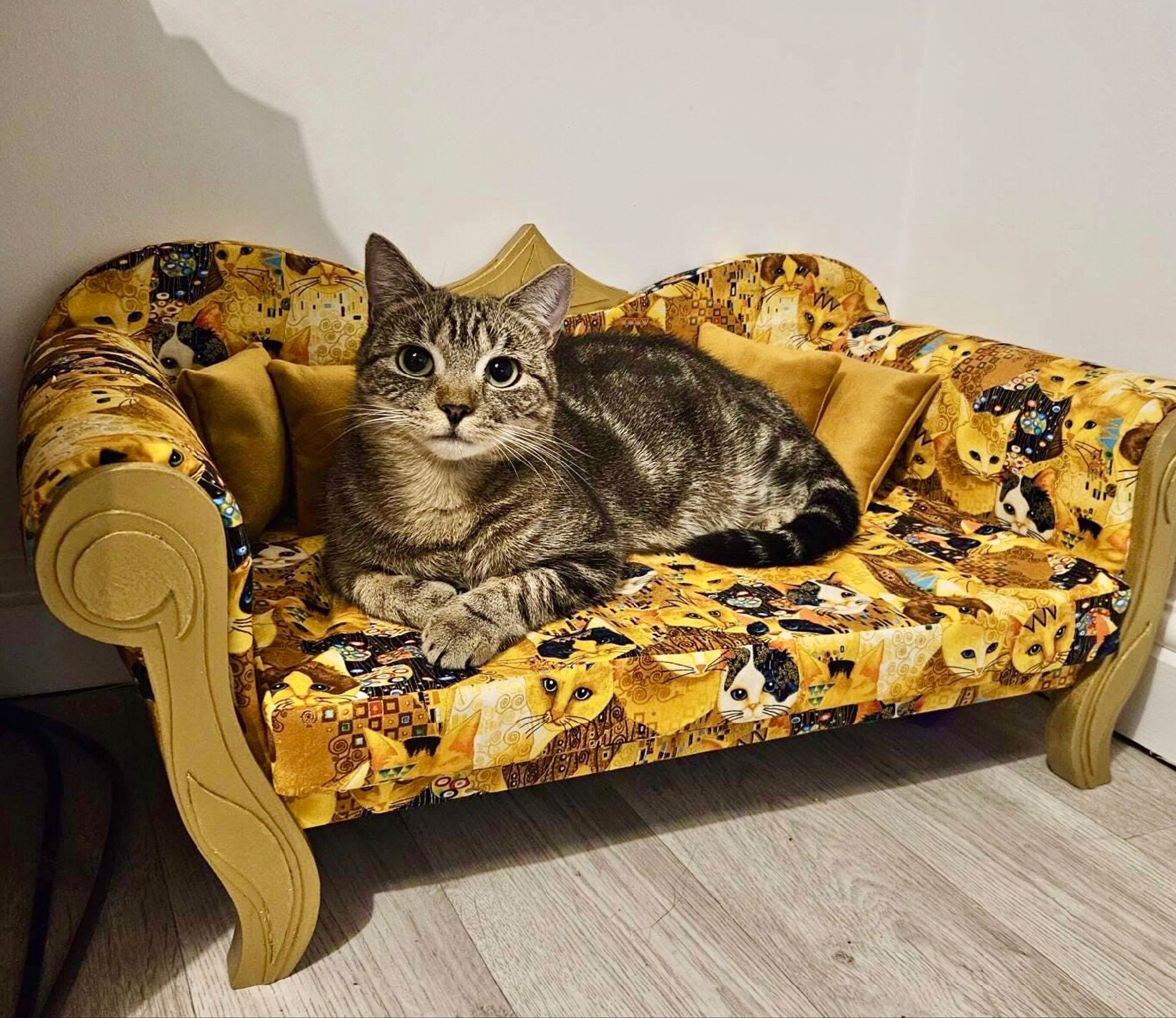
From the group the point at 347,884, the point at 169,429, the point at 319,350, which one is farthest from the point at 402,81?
the point at 347,884

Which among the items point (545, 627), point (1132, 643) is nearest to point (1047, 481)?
point (1132, 643)

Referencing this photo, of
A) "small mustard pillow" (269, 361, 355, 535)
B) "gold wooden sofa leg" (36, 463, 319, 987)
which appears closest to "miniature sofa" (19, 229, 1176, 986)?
"gold wooden sofa leg" (36, 463, 319, 987)

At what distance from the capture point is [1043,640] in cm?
173

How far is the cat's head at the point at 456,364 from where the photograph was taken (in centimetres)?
150

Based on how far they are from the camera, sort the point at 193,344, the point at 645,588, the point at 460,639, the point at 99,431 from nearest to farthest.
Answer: the point at 99,431 < the point at 460,639 < the point at 645,588 < the point at 193,344

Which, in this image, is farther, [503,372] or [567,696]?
[503,372]

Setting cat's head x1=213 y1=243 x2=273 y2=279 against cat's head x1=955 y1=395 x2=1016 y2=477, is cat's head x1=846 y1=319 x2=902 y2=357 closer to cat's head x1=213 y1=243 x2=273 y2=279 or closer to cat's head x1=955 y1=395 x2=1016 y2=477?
cat's head x1=955 y1=395 x2=1016 y2=477

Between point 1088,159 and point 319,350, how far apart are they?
1.77 m

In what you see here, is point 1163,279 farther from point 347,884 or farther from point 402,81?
point 347,884

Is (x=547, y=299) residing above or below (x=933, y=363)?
above

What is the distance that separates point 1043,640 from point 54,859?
5.58 ft

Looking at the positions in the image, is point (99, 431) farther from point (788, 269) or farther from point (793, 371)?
point (788, 269)

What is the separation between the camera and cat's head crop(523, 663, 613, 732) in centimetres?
140

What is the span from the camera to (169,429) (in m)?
1.21
